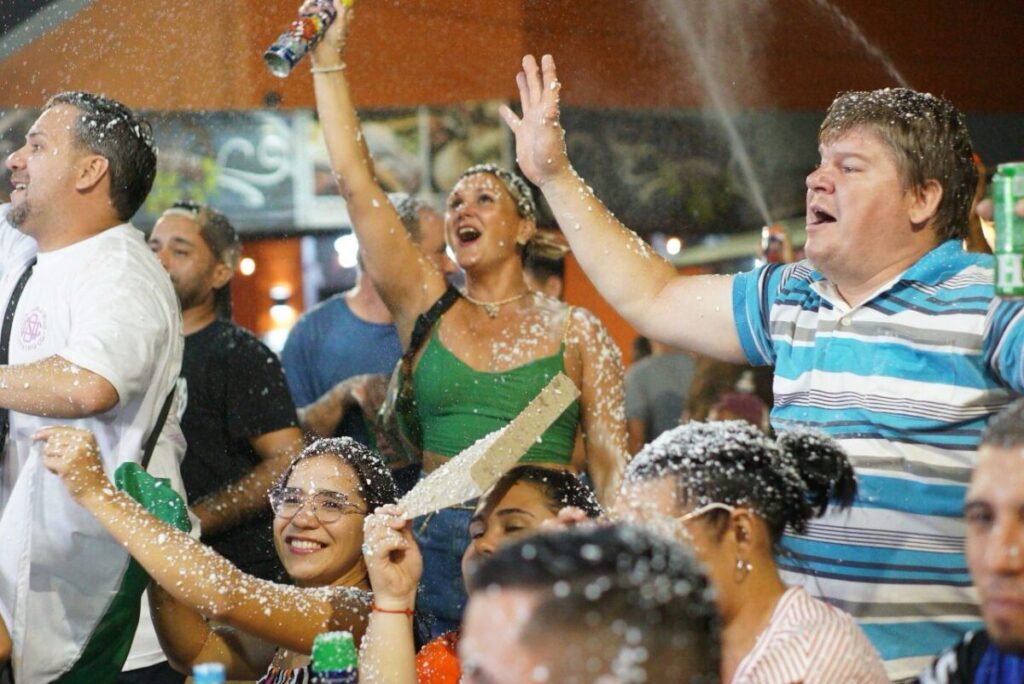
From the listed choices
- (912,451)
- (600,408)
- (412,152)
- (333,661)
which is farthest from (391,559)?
(412,152)

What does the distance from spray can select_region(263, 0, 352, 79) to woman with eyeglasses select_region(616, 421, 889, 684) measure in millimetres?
1160

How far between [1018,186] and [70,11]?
107 inches

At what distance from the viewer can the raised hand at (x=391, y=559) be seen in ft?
8.14

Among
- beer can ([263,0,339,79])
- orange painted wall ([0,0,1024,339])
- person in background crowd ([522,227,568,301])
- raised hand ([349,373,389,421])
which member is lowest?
raised hand ([349,373,389,421])

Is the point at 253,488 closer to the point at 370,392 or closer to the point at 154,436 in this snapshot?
the point at 370,392

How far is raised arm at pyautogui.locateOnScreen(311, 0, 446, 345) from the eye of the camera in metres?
3.21

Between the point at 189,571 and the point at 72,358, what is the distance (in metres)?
0.55

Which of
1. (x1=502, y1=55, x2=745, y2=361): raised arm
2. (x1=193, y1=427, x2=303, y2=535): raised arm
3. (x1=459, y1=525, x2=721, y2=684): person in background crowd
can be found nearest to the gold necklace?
(x1=193, y1=427, x2=303, y2=535): raised arm

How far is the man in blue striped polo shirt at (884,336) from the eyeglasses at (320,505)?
736 mm

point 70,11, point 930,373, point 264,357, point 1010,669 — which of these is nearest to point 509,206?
point 264,357

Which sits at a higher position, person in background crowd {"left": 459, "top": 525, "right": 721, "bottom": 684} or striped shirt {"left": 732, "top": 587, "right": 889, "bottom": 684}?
person in background crowd {"left": 459, "top": 525, "right": 721, "bottom": 684}

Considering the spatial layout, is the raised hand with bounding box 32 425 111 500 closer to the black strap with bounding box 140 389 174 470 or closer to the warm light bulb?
the black strap with bounding box 140 389 174 470

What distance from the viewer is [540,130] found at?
263 centimetres

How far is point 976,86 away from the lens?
509 cm
